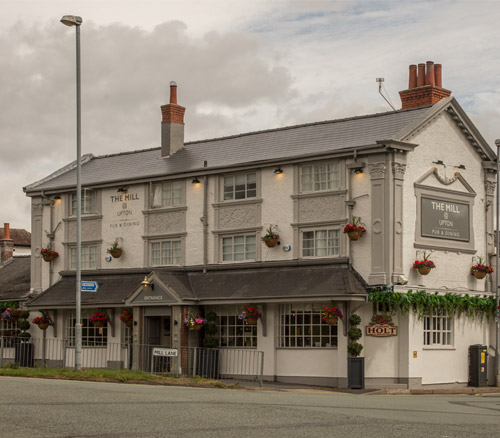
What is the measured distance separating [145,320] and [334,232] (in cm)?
767

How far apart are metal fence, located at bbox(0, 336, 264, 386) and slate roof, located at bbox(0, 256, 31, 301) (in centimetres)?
271

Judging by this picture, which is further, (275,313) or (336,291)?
(275,313)

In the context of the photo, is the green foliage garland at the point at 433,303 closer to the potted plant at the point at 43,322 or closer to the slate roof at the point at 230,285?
the slate roof at the point at 230,285

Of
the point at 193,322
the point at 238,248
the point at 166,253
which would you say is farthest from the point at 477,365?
the point at 166,253

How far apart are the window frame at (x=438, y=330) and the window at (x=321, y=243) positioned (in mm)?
3733

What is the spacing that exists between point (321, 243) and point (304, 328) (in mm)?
2850

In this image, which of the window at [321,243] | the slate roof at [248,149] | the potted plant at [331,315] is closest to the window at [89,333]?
the slate roof at [248,149]

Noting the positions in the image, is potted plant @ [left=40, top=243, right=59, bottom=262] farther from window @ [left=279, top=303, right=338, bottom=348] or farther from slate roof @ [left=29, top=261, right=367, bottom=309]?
window @ [left=279, top=303, right=338, bottom=348]

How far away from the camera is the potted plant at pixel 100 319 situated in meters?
Answer: 34.8

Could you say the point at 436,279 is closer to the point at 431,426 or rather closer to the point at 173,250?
the point at 173,250

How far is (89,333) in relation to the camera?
36062 mm

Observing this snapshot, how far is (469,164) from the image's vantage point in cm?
3300

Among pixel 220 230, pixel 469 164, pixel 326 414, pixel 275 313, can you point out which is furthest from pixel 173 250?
pixel 326 414

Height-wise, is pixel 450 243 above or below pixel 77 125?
below
